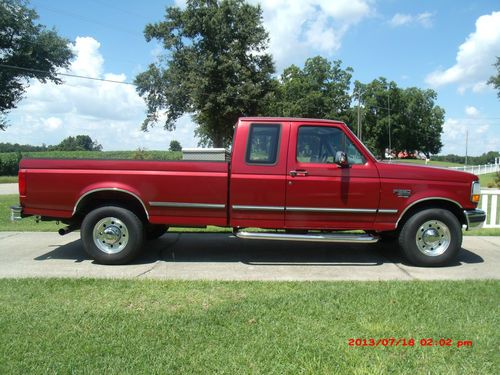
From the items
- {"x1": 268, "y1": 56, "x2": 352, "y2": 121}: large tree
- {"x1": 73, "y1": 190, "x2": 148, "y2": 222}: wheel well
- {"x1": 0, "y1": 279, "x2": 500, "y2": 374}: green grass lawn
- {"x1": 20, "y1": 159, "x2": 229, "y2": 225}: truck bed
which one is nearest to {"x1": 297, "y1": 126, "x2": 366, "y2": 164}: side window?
{"x1": 20, "y1": 159, "x2": 229, "y2": 225}: truck bed

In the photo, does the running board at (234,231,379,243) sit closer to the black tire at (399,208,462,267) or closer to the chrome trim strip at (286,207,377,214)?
the chrome trim strip at (286,207,377,214)

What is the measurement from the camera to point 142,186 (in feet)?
20.2

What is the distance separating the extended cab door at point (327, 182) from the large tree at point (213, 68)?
30502mm

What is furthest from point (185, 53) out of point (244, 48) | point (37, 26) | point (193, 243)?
point (193, 243)

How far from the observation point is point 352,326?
3.99 metres

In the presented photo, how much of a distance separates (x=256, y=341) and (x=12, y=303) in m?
2.64

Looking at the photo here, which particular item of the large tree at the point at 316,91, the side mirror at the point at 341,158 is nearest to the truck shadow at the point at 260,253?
the side mirror at the point at 341,158

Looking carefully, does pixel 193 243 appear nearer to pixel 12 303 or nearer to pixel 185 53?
pixel 12 303

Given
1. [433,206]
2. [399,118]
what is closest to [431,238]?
[433,206]

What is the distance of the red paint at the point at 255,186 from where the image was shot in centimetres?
614

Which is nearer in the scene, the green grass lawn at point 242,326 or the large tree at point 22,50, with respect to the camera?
the green grass lawn at point 242,326

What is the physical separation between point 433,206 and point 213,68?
32861 millimetres

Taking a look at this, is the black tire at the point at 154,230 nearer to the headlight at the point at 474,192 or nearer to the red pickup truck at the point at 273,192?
the red pickup truck at the point at 273,192

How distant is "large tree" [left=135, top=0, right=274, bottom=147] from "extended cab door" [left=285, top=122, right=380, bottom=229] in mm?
30502
